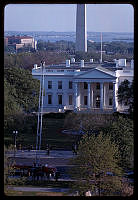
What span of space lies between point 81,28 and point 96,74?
2288 cm

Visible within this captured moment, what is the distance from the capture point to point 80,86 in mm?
28781

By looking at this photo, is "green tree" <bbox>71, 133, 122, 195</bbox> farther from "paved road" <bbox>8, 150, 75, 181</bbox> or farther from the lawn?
the lawn

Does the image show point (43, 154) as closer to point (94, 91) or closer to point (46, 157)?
point (46, 157)

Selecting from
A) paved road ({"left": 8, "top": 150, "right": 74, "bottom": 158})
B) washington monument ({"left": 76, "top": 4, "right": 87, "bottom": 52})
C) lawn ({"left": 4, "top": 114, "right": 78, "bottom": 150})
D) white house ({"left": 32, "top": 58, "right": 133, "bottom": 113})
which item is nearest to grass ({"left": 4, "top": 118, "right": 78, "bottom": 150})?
lawn ({"left": 4, "top": 114, "right": 78, "bottom": 150})

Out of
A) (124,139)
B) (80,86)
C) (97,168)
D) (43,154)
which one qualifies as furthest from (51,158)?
(80,86)

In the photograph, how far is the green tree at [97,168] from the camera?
24.3 feet

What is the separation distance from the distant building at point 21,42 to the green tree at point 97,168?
159ft

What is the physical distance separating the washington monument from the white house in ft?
55.2

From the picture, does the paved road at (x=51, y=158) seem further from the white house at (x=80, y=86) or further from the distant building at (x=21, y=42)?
the distant building at (x=21, y=42)

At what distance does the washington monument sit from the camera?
46.9 metres

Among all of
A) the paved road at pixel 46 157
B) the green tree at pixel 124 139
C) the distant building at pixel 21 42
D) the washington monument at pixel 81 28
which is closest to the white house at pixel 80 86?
the paved road at pixel 46 157

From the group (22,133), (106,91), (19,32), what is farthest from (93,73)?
(19,32)

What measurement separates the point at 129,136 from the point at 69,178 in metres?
1.45
